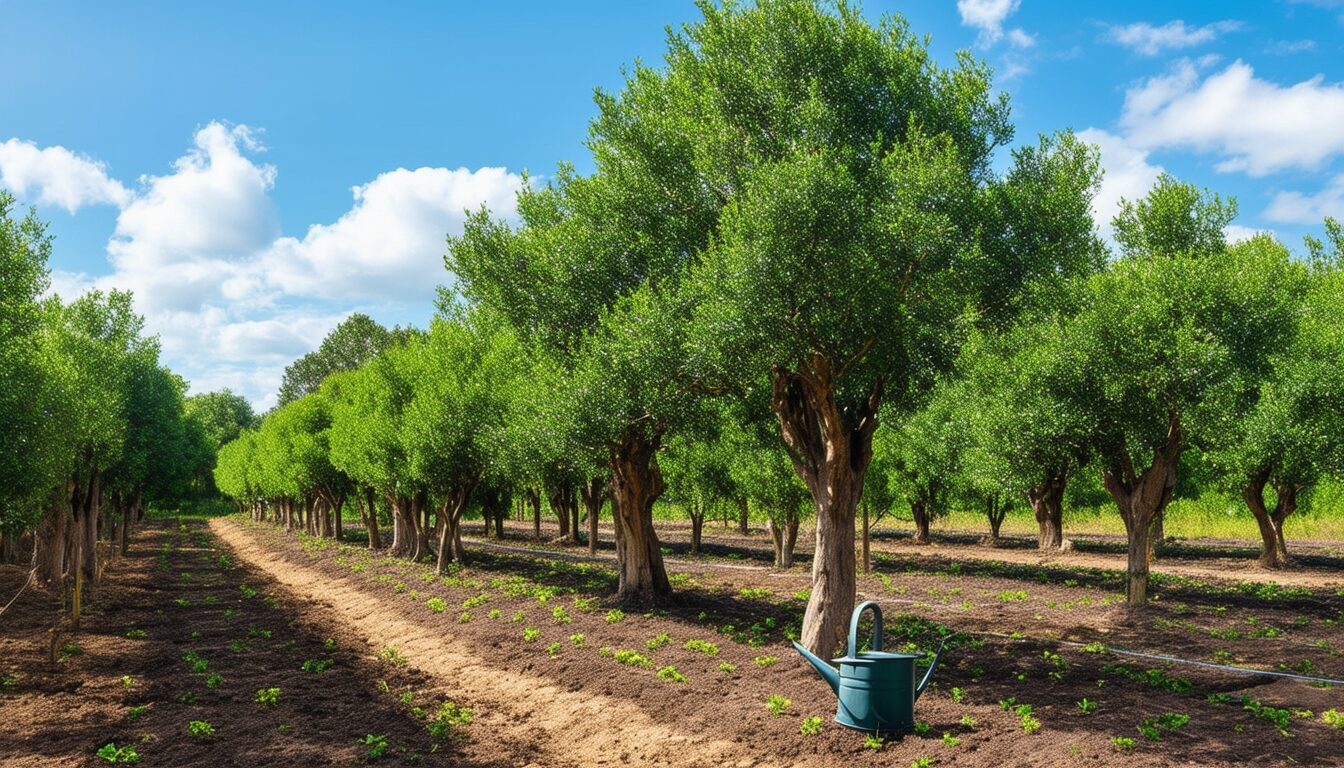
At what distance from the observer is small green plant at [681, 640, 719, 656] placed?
19.2 meters

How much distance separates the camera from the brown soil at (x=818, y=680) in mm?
12672

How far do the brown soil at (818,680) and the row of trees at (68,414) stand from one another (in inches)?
374

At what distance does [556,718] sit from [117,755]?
22.7 feet

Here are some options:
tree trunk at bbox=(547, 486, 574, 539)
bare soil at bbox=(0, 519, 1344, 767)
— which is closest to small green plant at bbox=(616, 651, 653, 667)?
bare soil at bbox=(0, 519, 1344, 767)

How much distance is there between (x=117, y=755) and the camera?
41.0ft

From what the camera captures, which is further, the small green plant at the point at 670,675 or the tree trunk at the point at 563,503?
the tree trunk at the point at 563,503

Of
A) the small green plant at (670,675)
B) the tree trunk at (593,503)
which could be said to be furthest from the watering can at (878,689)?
the tree trunk at (593,503)

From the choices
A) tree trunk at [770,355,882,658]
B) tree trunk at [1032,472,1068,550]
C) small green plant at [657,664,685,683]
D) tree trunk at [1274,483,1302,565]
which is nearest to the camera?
small green plant at [657,664,685,683]

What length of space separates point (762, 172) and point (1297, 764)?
12008mm

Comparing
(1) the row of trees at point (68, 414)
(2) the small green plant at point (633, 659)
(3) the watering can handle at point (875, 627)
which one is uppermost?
(1) the row of trees at point (68, 414)

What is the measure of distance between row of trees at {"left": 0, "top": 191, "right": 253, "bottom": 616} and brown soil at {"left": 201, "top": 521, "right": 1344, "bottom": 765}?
9510mm

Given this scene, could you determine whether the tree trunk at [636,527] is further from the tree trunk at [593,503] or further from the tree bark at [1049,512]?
the tree bark at [1049,512]

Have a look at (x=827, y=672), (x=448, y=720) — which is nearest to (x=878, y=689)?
(x=827, y=672)

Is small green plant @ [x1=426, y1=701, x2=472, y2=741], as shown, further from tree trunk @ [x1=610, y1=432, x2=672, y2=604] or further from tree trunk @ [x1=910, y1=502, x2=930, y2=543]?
tree trunk @ [x1=910, y1=502, x2=930, y2=543]
